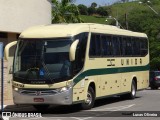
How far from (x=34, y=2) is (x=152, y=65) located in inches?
1665

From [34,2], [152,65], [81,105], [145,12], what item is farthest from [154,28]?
[81,105]

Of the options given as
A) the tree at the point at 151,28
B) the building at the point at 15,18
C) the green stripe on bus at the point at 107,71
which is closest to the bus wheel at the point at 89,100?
the green stripe on bus at the point at 107,71

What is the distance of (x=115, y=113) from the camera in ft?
57.2

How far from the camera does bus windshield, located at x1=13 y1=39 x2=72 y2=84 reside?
56.4ft

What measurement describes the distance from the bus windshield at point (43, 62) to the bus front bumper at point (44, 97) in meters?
0.44

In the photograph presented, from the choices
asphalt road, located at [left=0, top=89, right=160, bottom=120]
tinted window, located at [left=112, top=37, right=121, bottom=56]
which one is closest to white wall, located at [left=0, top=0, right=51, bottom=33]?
asphalt road, located at [left=0, top=89, right=160, bottom=120]

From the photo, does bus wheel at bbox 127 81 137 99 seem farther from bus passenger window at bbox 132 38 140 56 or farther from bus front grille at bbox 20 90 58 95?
bus front grille at bbox 20 90 58 95

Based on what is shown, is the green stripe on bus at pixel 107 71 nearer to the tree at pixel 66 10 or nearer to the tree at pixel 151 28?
the tree at pixel 66 10

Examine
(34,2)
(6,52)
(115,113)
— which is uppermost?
(34,2)

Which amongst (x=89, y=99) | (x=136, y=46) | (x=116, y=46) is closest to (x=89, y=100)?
(x=89, y=99)

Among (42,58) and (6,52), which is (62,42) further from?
(6,52)

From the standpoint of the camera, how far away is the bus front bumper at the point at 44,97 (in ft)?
56.0

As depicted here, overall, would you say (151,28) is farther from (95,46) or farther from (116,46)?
(95,46)

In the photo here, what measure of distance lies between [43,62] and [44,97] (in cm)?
127
